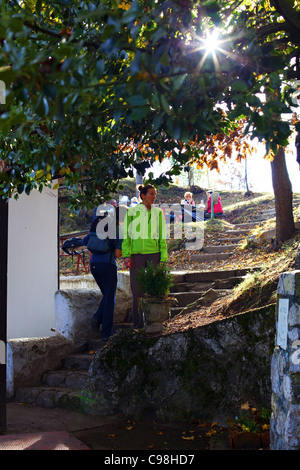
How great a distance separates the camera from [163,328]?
6.62m

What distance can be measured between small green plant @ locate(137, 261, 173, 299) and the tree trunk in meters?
3.75

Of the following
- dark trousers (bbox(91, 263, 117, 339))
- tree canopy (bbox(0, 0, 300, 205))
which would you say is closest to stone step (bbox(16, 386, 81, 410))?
dark trousers (bbox(91, 263, 117, 339))

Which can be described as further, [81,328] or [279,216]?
[279,216]

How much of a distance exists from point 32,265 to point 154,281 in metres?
2.93

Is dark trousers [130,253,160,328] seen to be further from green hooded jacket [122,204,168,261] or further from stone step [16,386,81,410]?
stone step [16,386,81,410]

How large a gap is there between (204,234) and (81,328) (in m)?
8.99

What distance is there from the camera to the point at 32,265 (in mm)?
8836

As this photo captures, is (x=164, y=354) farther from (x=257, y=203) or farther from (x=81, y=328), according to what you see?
(x=257, y=203)

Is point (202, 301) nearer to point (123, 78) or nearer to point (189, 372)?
point (189, 372)

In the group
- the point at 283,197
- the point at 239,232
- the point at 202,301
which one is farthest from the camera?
the point at 239,232

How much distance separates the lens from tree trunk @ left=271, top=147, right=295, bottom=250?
31.9 ft

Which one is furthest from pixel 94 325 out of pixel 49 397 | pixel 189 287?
pixel 189 287
